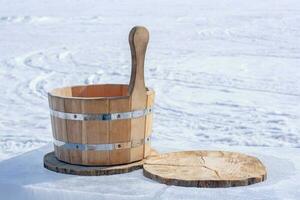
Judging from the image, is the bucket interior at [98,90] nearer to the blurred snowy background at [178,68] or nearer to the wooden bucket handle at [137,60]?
the wooden bucket handle at [137,60]

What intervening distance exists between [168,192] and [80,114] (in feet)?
2.07

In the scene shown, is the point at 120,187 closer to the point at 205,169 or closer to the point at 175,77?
the point at 205,169

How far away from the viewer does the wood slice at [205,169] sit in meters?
3.12

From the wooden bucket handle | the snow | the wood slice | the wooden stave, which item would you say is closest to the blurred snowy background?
the snow

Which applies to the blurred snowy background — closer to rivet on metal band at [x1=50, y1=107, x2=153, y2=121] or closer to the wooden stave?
the wooden stave

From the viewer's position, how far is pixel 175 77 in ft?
28.8

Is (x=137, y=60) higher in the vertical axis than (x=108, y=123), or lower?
higher

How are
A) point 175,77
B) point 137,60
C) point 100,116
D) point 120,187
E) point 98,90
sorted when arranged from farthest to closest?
point 175,77 < point 98,90 < point 137,60 < point 100,116 < point 120,187

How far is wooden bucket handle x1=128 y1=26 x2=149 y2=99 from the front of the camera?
336 cm

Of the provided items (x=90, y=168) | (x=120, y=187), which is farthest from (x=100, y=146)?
(x=120, y=187)

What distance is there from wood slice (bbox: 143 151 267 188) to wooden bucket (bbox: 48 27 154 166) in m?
0.17

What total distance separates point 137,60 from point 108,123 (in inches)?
15.3

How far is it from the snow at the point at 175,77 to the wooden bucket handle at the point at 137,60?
0.44m

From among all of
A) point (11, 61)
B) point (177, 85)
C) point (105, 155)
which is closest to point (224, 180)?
point (105, 155)
